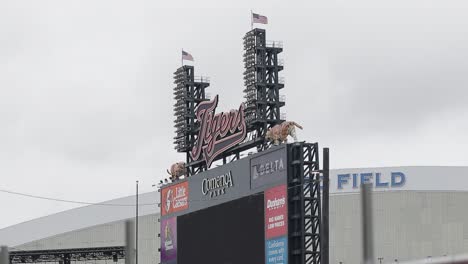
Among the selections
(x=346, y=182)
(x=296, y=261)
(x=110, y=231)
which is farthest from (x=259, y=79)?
(x=110, y=231)

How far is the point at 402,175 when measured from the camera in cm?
10144

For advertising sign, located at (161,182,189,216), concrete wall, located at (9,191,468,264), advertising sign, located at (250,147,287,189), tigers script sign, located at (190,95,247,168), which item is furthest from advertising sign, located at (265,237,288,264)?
concrete wall, located at (9,191,468,264)

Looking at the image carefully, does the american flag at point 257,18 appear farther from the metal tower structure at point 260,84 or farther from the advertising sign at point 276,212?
the advertising sign at point 276,212

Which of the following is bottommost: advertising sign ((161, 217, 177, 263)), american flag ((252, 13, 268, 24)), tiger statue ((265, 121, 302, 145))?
advertising sign ((161, 217, 177, 263))

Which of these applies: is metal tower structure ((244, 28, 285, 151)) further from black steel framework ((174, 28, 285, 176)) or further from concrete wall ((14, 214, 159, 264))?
concrete wall ((14, 214, 159, 264))

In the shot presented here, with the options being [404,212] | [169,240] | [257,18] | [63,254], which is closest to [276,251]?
[169,240]

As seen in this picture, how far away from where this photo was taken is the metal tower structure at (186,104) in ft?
228

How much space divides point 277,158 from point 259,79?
878 cm

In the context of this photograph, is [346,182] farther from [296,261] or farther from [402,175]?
[296,261]

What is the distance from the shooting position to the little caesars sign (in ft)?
195

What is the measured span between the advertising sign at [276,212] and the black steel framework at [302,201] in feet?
0.91

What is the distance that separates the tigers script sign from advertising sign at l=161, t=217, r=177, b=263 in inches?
130

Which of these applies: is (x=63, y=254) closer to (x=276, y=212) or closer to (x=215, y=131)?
(x=215, y=131)

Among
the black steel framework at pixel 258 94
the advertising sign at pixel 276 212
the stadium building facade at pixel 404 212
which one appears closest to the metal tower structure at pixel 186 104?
the black steel framework at pixel 258 94
